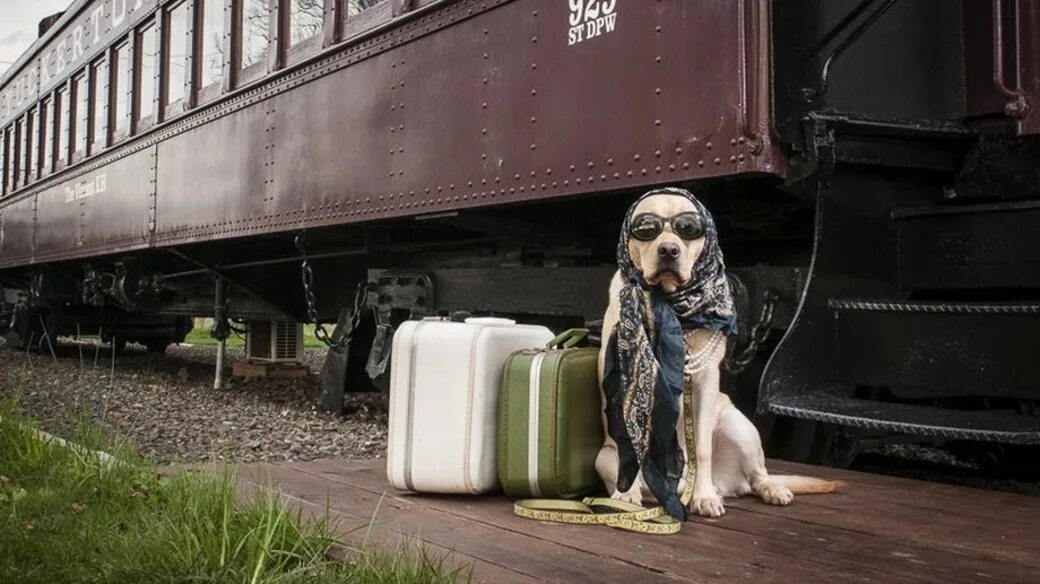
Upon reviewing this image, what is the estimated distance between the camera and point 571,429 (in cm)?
262

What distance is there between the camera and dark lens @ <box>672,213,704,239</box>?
2.37m

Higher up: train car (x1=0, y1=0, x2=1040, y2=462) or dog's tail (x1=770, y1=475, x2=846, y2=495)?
train car (x1=0, y1=0, x2=1040, y2=462)

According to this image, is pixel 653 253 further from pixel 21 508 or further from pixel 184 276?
pixel 184 276

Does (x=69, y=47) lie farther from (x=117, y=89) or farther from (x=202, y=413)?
(x=202, y=413)

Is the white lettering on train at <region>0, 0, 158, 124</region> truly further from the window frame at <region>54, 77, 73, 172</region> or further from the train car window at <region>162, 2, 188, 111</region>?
the train car window at <region>162, 2, 188, 111</region>

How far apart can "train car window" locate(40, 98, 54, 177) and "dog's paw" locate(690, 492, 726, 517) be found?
11.5m

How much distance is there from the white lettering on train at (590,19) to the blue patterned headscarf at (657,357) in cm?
156

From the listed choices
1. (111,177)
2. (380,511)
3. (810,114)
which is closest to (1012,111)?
(810,114)

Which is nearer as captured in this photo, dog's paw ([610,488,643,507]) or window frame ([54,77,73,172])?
dog's paw ([610,488,643,507])

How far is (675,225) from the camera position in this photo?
2.37 meters

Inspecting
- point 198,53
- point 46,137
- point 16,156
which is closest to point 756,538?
point 198,53

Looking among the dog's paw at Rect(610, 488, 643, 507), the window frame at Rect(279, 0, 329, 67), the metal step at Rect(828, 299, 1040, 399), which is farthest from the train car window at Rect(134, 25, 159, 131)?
the dog's paw at Rect(610, 488, 643, 507)

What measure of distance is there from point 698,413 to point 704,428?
0.04 metres

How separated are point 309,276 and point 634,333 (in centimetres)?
450
